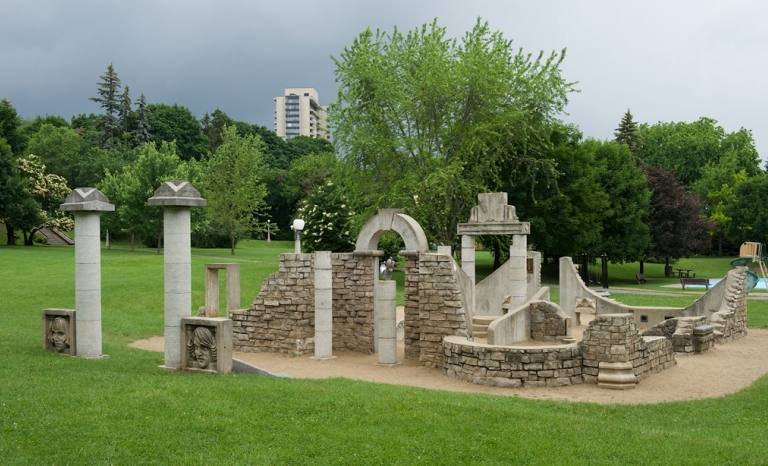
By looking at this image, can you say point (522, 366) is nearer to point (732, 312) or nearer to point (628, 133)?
point (732, 312)

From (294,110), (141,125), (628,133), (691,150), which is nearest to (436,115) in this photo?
(628,133)

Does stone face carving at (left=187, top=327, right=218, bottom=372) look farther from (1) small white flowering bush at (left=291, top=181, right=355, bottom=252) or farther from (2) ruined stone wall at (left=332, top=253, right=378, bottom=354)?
(1) small white flowering bush at (left=291, top=181, right=355, bottom=252)

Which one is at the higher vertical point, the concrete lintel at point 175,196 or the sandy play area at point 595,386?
the concrete lintel at point 175,196

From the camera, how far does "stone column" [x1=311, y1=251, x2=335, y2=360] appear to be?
15852mm

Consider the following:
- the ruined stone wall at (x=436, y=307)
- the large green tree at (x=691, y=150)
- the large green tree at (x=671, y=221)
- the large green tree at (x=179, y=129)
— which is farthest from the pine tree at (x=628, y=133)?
the ruined stone wall at (x=436, y=307)

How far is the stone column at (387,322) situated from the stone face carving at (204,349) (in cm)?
461

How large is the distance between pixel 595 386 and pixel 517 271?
7818 millimetres

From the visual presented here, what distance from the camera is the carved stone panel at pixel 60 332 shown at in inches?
510

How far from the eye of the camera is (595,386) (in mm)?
12789

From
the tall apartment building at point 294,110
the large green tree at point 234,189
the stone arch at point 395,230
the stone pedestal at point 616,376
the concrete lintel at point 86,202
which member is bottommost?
the stone pedestal at point 616,376

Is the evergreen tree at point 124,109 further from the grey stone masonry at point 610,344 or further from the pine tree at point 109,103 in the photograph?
the grey stone masonry at point 610,344

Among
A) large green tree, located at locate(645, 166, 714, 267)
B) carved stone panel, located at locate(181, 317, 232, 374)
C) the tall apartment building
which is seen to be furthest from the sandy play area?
the tall apartment building

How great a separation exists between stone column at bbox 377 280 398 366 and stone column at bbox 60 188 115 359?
560 cm

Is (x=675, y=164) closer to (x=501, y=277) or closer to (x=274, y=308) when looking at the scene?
(x=501, y=277)
